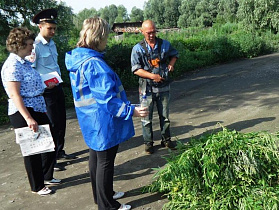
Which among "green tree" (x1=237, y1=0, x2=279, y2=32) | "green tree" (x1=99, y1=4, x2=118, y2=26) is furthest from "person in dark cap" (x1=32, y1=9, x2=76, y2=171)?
"green tree" (x1=99, y1=4, x2=118, y2=26)

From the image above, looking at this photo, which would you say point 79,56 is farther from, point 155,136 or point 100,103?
point 155,136

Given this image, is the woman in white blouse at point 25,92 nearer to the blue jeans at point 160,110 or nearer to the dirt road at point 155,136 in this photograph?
the dirt road at point 155,136

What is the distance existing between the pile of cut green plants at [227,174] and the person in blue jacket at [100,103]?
0.73 m

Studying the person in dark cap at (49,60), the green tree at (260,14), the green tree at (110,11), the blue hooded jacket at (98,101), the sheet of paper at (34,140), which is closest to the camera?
the blue hooded jacket at (98,101)

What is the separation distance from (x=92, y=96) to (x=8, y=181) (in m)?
2.49

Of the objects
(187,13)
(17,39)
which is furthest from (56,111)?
(187,13)

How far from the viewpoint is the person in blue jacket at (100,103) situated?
302 cm

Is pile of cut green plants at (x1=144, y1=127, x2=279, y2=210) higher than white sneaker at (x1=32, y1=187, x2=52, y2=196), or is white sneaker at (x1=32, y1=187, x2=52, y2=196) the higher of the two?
pile of cut green plants at (x1=144, y1=127, x2=279, y2=210)

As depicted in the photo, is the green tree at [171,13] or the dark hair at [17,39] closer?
the dark hair at [17,39]

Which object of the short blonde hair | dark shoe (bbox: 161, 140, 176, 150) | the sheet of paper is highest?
the short blonde hair

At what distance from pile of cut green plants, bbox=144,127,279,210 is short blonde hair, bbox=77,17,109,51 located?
1.58 m

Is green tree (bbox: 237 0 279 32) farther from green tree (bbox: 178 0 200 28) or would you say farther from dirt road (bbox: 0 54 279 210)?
green tree (bbox: 178 0 200 28)

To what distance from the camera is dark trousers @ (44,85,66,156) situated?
4637 mm

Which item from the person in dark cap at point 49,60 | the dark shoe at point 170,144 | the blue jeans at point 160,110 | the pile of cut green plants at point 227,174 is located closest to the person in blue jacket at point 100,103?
the pile of cut green plants at point 227,174
